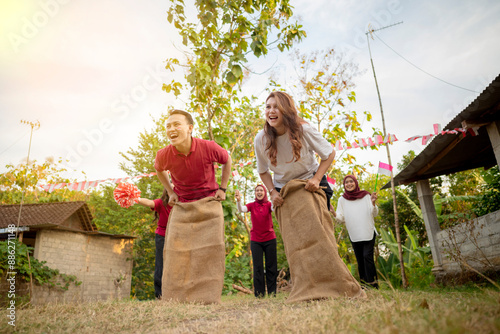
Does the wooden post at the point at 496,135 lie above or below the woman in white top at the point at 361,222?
above

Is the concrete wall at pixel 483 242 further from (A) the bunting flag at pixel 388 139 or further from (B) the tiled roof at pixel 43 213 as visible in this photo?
(B) the tiled roof at pixel 43 213

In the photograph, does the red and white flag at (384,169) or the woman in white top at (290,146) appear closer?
the woman in white top at (290,146)

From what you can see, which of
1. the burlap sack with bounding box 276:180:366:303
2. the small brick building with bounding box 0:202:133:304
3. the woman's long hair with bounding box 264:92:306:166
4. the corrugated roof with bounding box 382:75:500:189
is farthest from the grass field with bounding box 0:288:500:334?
the small brick building with bounding box 0:202:133:304

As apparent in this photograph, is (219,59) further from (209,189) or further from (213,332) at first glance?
(213,332)

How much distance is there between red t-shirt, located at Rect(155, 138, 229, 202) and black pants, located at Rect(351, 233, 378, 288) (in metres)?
2.62

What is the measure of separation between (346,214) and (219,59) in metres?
3.43

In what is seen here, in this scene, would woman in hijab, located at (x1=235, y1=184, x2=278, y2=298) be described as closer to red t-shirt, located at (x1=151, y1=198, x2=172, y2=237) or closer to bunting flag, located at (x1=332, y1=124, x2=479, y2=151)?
red t-shirt, located at (x1=151, y1=198, x2=172, y2=237)

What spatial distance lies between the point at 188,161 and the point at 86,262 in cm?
1315

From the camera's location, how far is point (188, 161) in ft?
13.1

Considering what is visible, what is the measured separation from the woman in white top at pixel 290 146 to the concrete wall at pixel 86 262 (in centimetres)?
1052

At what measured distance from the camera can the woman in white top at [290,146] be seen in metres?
3.37

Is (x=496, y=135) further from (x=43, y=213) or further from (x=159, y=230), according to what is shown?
(x=43, y=213)

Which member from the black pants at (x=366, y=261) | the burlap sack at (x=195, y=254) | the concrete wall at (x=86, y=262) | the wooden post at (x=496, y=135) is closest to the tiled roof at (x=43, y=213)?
the concrete wall at (x=86, y=262)

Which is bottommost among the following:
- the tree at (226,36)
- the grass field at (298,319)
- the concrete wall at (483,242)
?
the grass field at (298,319)
